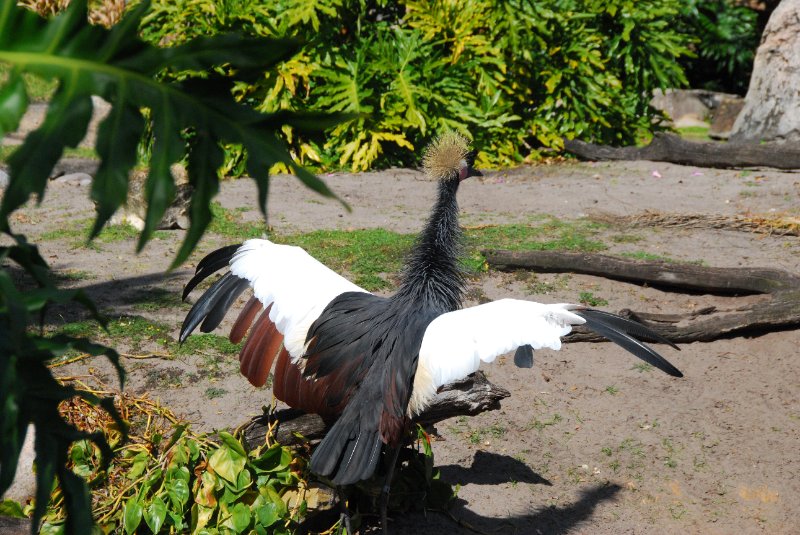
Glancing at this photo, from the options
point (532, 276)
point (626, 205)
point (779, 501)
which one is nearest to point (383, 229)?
point (532, 276)

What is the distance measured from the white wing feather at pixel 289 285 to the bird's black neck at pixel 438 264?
323 millimetres

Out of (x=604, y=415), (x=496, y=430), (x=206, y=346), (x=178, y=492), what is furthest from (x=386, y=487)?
(x=206, y=346)

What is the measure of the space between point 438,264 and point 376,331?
484 mm

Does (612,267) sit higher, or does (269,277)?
(269,277)

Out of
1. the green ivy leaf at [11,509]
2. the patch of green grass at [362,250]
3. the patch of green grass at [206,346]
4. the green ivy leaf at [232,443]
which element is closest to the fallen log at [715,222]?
the patch of green grass at [362,250]

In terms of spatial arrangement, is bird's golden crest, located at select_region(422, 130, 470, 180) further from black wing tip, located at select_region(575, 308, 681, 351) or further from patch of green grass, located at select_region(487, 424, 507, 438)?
patch of green grass, located at select_region(487, 424, 507, 438)

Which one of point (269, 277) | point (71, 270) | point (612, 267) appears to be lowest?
point (71, 270)

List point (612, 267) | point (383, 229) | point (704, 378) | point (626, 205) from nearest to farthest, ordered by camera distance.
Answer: point (704, 378) < point (612, 267) < point (383, 229) < point (626, 205)

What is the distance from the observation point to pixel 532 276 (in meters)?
6.33

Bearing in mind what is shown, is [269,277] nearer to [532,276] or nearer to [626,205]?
[532,276]

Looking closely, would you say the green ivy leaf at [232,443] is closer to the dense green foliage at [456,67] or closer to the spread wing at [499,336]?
the spread wing at [499,336]

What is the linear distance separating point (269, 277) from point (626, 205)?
545 cm

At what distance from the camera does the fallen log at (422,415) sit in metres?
3.82

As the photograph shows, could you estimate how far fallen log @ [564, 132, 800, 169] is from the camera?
923cm
